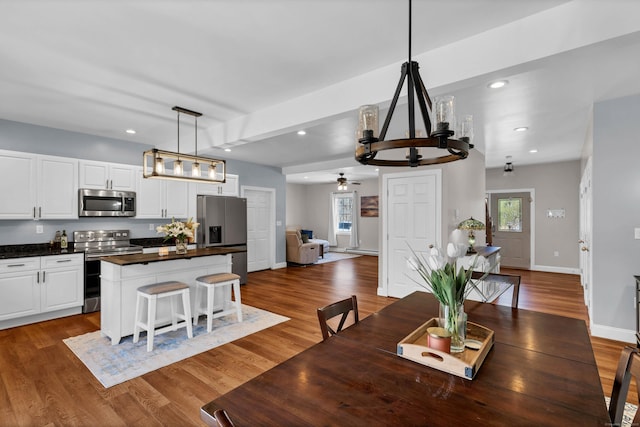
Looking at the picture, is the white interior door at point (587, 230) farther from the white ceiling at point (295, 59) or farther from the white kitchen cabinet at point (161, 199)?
the white kitchen cabinet at point (161, 199)

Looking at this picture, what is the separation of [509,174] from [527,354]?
730 cm

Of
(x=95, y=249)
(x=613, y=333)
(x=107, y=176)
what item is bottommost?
(x=613, y=333)

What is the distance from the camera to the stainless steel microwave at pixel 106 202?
175 inches

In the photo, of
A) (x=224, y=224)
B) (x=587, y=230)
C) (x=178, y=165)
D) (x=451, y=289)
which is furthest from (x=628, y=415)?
(x=224, y=224)

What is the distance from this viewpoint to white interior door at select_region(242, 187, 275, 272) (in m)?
7.32

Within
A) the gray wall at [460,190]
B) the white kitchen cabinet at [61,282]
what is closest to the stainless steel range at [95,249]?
the white kitchen cabinet at [61,282]

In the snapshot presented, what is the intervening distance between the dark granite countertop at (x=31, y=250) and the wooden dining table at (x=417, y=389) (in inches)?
164

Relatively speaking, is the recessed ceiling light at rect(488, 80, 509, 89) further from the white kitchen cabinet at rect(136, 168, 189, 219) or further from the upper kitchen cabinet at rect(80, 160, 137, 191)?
the upper kitchen cabinet at rect(80, 160, 137, 191)

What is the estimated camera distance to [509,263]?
7707 millimetres

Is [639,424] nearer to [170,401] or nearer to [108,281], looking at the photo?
[170,401]

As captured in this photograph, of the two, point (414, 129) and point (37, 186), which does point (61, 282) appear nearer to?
point (37, 186)

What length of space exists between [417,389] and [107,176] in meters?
5.15

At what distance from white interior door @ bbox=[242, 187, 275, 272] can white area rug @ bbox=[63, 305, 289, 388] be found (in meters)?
3.40

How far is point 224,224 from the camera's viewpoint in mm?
6035
